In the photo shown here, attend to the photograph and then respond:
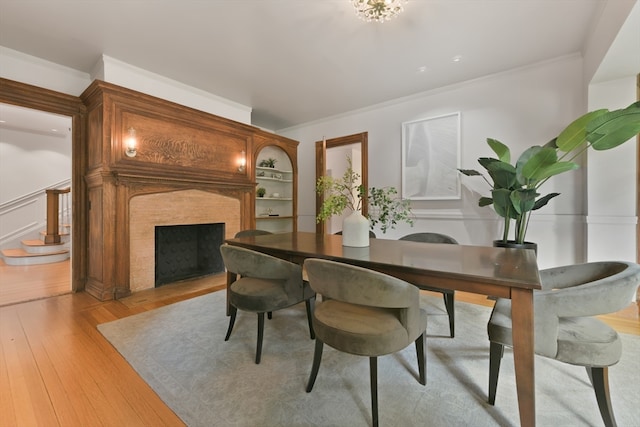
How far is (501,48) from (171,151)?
419 centimetres

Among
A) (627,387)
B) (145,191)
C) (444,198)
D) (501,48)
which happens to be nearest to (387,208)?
(444,198)

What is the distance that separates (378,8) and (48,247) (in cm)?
675

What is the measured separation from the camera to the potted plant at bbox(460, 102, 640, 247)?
210 cm

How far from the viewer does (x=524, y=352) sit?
3.56ft

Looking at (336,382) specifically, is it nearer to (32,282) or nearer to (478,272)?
(478,272)

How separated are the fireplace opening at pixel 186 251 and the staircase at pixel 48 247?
9.84 feet

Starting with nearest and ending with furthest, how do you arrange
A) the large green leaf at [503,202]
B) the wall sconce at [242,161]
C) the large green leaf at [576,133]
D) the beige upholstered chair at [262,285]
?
1. the beige upholstered chair at [262,285]
2. the large green leaf at [576,133]
3. the large green leaf at [503,202]
4. the wall sconce at [242,161]

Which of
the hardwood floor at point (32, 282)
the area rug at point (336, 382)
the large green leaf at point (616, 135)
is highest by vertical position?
the large green leaf at point (616, 135)

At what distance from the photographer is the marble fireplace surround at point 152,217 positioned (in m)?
3.14

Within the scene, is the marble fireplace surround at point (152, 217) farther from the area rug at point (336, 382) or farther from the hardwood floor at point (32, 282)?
the area rug at point (336, 382)

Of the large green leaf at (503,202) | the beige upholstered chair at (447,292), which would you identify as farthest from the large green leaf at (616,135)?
the beige upholstered chair at (447,292)

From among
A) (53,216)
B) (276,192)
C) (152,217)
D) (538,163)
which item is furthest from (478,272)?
(53,216)

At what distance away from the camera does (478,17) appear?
2395 mm

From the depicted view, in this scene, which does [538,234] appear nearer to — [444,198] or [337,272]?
[444,198]
